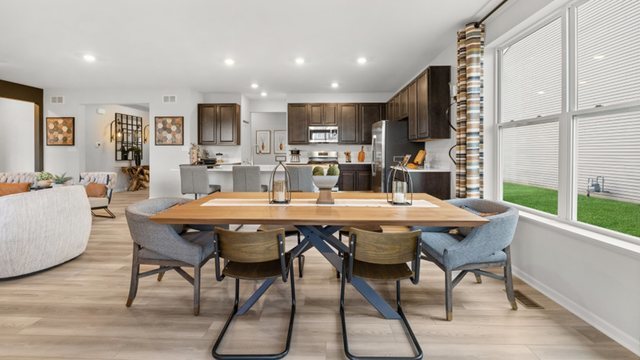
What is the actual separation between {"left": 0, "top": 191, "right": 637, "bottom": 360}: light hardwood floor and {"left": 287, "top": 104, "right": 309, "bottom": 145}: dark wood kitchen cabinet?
505cm

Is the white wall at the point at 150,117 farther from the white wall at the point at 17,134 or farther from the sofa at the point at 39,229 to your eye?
the sofa at the point at 39,229

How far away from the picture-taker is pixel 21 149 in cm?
751

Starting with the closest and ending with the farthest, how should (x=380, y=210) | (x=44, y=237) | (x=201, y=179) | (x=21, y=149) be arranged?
(x=380, y=210)
(x=44, y=237)
(x=201, y=179)
(x=21, y=149)

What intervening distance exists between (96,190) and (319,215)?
204 inches

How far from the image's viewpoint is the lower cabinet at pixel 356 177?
290 inches

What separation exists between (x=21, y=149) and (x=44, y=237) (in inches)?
252

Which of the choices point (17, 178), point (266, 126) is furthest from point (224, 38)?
point (266, 126)

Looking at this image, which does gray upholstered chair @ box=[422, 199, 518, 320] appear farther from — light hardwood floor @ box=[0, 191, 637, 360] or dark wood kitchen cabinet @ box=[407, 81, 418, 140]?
dark wood kitchen cabinet @ box=[407, 81, 418, 140]

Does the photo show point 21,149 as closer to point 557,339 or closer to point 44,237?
point 44,237

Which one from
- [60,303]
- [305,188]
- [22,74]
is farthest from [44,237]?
[22,74]

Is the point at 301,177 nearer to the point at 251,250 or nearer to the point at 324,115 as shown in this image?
the point at 251,250

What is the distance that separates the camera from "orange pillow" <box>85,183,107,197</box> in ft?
18.0

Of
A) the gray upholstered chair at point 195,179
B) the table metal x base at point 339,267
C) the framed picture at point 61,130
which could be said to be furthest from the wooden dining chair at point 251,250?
the framed picture at point 61,130

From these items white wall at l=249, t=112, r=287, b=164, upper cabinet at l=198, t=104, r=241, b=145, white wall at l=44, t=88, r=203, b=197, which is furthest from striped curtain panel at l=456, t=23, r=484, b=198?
white wall at l=249, t=112, r=287, b=164
